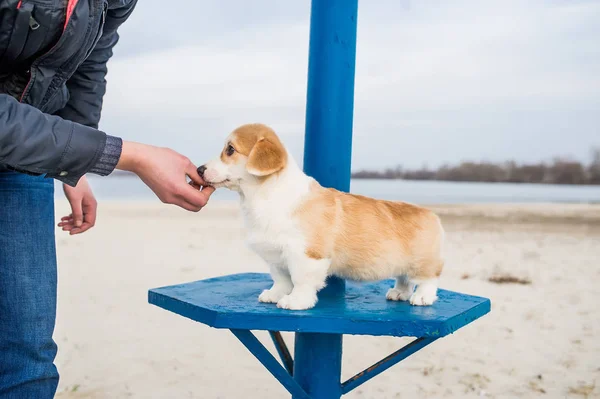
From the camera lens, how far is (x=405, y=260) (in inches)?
86.3

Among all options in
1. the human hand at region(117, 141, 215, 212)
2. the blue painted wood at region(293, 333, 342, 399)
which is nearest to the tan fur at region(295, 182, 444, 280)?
the blue painted wood at region(293, 333, 342, 399)

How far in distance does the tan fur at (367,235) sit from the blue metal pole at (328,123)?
0.24 m

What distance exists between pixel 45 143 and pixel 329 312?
0.97m

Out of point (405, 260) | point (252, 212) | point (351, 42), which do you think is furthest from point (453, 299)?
point (351, 42)

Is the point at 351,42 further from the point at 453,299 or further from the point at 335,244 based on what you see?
the point at 453,299

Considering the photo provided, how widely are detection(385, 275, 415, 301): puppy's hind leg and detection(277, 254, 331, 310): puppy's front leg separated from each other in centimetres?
36

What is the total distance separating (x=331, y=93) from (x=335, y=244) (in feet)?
2.04

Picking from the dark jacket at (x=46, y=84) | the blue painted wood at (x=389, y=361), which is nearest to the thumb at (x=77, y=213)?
the dark jacket at (x=46, y=84)

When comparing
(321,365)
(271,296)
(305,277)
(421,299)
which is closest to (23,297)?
(271,296)

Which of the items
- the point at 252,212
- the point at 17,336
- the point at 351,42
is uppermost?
the point at 351,42

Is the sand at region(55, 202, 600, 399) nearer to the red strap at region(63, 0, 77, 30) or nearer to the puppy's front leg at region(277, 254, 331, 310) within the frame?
the puppy's front leg at region(277, 254, 331, 310)

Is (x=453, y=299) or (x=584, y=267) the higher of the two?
(x=453, y=299)

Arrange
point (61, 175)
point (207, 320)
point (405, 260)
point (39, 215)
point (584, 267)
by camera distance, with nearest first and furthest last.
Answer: point (61, 175), point (207, 320), point (39, 215), point (405, 260), point (584, 267)

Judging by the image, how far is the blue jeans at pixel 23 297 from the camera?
1939 millimetres
